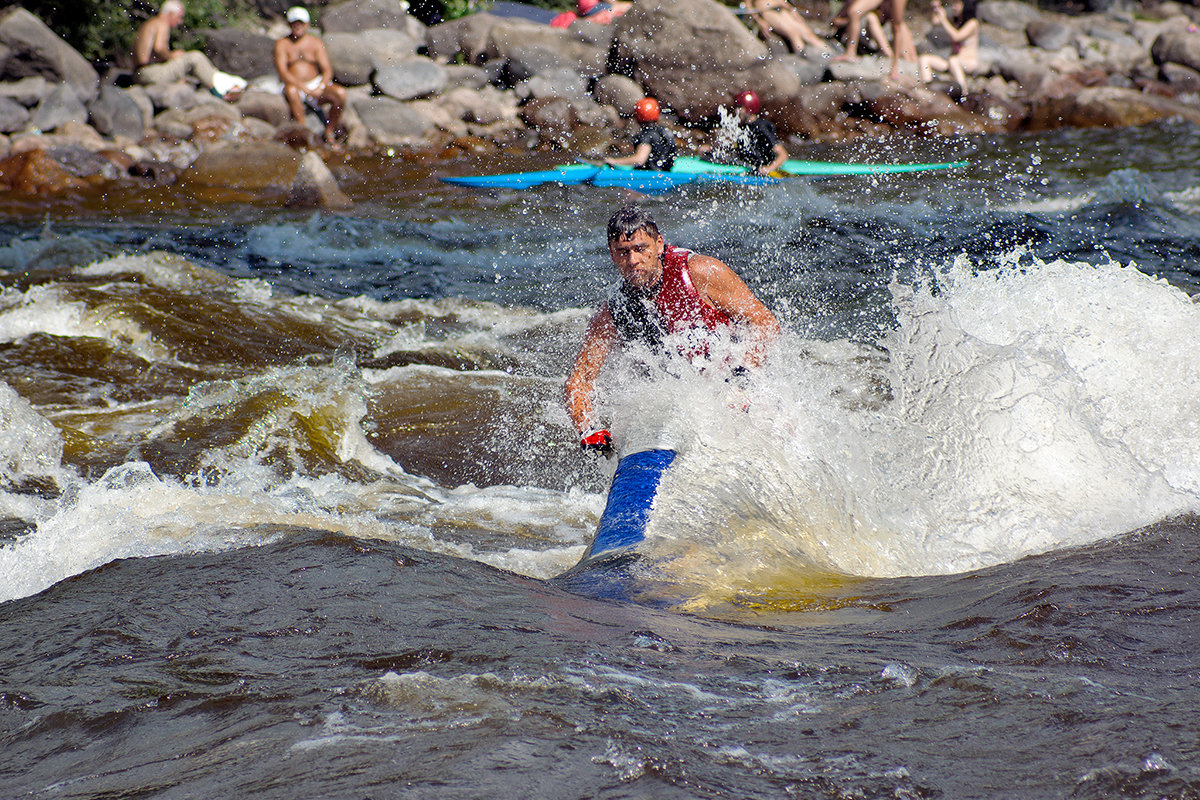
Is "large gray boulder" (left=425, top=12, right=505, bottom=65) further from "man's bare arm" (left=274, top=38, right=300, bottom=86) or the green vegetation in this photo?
the green vegetation

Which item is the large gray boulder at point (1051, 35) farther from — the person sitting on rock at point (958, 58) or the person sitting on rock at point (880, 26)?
the person sitting on rock at point (880, 26)

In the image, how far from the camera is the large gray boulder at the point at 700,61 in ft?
47.9

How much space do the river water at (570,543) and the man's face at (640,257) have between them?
0.44 metres

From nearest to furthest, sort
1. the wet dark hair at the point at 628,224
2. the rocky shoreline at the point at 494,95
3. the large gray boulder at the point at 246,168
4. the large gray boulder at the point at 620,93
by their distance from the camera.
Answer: the wet dark hair at the point at 628,224 < the large gray boulder at the point at 246,168 < the rocky shoreline at the point at 494,95 < the large gray boulder at the point at 620,93

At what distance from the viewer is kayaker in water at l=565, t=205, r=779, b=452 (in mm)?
4051

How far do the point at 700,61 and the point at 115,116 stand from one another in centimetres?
816

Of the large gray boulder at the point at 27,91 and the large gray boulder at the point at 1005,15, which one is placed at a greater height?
the large gray boulder at the point at 1005,15

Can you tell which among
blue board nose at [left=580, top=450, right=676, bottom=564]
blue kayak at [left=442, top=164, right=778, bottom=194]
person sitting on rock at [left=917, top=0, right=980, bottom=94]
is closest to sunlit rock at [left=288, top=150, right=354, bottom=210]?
blue kayak at [left=442, top=164, right=778, bottom=194]

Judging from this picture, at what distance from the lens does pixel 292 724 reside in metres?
1.86

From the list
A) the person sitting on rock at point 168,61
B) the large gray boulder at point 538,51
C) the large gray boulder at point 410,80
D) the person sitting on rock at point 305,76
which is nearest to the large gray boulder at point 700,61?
the large gray boulder at point 538,51

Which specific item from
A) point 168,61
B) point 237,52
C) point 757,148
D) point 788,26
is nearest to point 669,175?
point 757,148

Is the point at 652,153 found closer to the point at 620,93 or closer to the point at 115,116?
the point at 620,93

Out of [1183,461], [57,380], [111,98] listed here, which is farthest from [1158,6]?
[57,380]

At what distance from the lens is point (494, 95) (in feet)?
49.3
